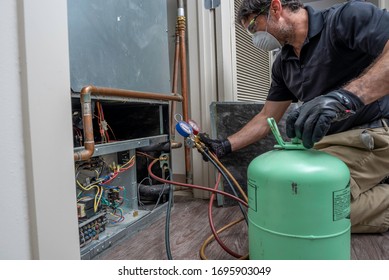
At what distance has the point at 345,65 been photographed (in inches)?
41.1

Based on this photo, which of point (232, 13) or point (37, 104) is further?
point (232, 13)

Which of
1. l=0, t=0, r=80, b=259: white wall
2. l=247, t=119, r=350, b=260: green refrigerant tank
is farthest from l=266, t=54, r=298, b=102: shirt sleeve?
l=0, t=0, r=80, b=259: white wall

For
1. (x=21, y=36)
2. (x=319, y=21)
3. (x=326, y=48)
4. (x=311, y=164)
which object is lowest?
(x=311, y=164)

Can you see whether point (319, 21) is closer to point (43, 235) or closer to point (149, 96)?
point (149, 96)

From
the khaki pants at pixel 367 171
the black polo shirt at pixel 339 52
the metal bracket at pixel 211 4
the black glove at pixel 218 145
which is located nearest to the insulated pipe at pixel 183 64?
the metal bracket at pixel 211 4

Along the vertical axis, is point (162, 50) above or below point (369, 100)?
above

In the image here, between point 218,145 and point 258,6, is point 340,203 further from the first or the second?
point 258,6

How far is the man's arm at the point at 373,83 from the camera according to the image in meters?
0.75

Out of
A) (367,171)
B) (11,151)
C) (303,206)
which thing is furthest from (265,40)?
(11,151)

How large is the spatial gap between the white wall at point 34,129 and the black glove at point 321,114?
0.59 meters

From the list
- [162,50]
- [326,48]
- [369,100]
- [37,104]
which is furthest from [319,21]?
[37,104]

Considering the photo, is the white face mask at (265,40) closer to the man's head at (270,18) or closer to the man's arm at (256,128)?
the man's head at (270,18)

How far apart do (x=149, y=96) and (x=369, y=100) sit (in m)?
0.78

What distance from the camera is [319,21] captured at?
1.05m
